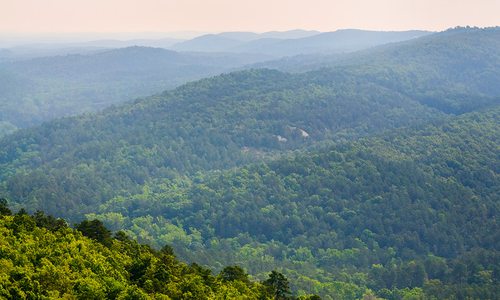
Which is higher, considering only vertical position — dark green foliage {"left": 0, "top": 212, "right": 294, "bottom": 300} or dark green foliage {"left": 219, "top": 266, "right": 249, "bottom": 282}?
dark green foliage {"left": 0, "top": 212, "right": 294, "bottom": 300}

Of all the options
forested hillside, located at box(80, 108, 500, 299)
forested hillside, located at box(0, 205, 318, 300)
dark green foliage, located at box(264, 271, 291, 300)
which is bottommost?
forested hillside, located at box(80, 108, 500, 299)

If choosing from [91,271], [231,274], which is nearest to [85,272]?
[91,271]

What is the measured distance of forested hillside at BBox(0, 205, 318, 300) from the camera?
38719 millimetres

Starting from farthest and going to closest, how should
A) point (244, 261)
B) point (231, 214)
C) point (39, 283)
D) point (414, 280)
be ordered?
1. point (231, 214)
2. point (244, 261)
3. point (414, 280)
4. point (39, 283)

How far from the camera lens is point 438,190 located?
149m

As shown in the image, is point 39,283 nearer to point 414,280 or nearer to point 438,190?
point 414,280

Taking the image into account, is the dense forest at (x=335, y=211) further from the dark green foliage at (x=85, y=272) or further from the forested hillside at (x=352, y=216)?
the dark green foliage at (x=85, y=272)

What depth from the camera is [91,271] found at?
1730 inches

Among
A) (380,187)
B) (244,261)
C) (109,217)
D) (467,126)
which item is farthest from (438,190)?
(109,217)

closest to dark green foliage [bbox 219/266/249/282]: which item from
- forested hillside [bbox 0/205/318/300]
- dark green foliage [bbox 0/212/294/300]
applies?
forested hillside [bbox 0/205/318/300]

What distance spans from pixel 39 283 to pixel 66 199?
117m

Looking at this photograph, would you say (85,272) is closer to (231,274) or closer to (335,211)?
(231,274)

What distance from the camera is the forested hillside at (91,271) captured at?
3872 centimetres

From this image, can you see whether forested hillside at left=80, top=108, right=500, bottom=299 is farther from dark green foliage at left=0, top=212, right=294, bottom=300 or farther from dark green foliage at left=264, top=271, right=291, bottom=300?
dark green foliage at left=0, top=212, right=294, bottom=300
